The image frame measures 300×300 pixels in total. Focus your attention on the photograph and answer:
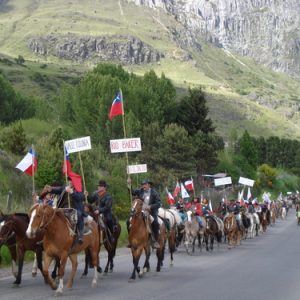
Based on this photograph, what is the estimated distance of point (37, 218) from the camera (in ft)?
44.8

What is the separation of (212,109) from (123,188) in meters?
117

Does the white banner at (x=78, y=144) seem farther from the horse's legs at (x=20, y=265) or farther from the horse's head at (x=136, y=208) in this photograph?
the horse's legs at (x=20, y=265)

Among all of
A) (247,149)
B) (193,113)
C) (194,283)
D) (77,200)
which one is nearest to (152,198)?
(194,283)

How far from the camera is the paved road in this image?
13797 millimetres

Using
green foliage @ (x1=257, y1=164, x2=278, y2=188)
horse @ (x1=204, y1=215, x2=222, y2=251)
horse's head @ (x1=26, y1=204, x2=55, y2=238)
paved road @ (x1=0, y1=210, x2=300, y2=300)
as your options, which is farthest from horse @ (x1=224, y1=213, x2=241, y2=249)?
green foliage @ (x1=257, y1=164, x2=278, y2=188)

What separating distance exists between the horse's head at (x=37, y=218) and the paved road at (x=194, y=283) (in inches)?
51.6

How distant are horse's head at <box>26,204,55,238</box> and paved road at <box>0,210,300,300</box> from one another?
4.30 ft

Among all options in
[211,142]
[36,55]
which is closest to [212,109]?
[36,55]

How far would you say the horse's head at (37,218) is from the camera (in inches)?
531

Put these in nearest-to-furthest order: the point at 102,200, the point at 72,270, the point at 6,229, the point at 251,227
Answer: the point at 72,270 < the point at 6,229 < the point at 102,200 < the point at 251,227

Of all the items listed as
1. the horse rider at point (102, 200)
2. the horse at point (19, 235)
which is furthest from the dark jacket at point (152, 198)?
the horse at point (19, 235)

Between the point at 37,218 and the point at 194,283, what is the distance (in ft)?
15.0

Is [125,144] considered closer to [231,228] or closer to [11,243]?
[11,243]

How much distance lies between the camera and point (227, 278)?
17266mm
